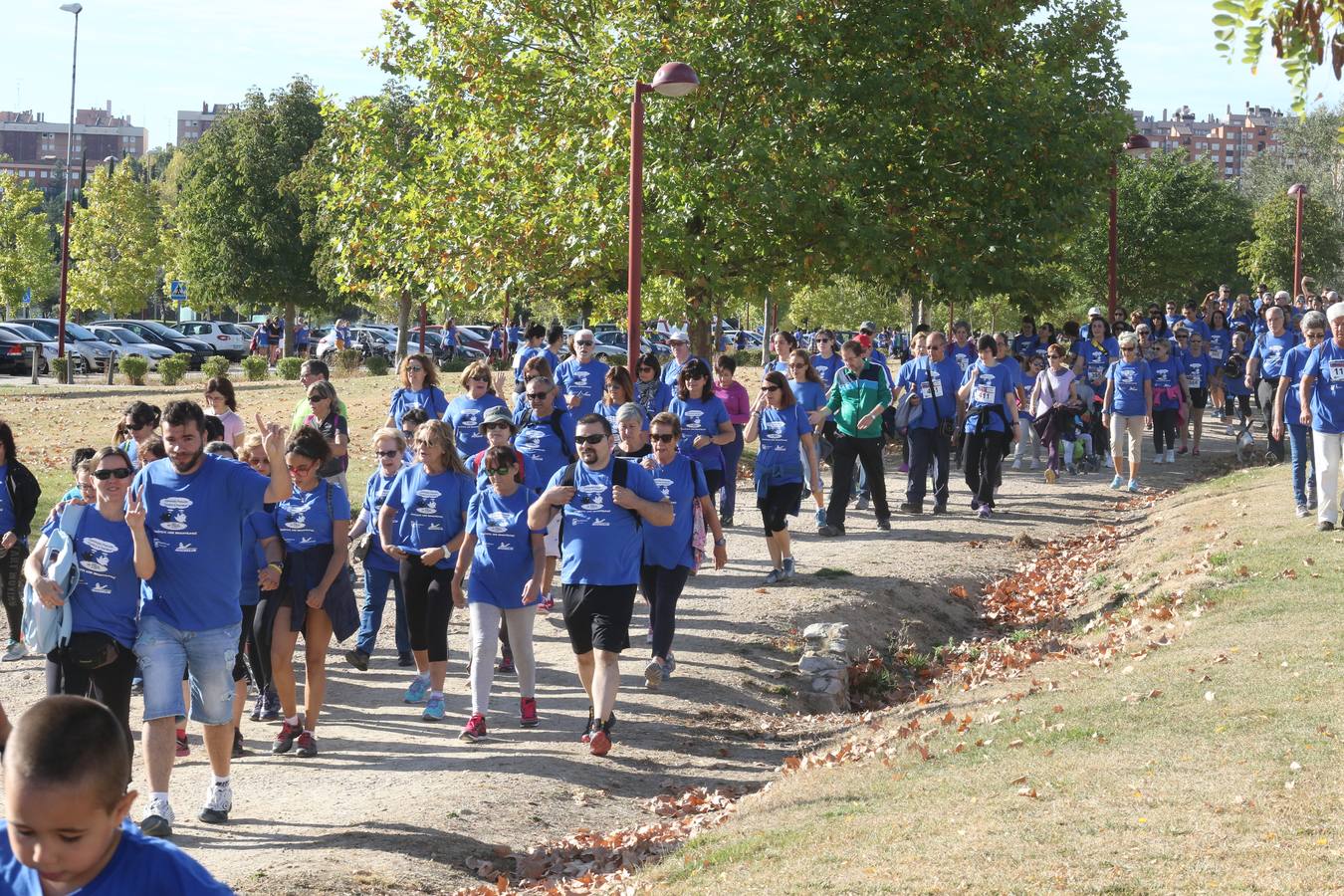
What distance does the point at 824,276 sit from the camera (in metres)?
24.5

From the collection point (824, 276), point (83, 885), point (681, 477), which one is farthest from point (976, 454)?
point (83, 885)

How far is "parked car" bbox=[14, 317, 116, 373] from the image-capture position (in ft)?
149

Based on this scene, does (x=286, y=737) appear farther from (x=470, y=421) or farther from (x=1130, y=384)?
(x=1130, y=384)

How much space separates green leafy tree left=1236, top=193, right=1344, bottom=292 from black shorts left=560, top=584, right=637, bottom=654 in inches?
1771

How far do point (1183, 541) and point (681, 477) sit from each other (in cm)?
702

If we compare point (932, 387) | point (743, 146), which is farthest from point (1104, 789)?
point (743, 146)

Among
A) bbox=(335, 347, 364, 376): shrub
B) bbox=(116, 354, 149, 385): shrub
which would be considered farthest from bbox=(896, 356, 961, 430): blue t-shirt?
bbox=(116, 354, 149, 385): shrub

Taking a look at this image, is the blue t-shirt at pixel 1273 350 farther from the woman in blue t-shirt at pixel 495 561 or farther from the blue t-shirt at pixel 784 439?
the woman in blue t-shirt at pixel 495 561

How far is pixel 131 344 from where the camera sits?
163 feet

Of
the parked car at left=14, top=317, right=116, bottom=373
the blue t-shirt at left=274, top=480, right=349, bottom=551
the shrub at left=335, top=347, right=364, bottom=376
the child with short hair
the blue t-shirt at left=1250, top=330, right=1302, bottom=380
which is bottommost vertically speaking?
the child with short hair

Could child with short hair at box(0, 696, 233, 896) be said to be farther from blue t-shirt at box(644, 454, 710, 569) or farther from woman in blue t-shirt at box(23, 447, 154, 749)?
blue t-shirt at box(644, 454, 710, 569)

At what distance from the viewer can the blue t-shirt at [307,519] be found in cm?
897

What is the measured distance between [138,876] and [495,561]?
6.26 m

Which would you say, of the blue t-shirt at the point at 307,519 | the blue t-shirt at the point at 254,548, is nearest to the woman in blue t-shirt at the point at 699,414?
the blue t-shirt at the point at 307,519
